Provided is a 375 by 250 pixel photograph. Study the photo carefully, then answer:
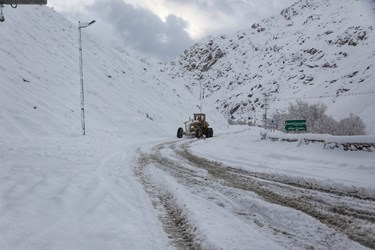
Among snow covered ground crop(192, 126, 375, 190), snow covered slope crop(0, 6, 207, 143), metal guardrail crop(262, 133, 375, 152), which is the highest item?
snow covered slope crop(0, 6, 207, 143)

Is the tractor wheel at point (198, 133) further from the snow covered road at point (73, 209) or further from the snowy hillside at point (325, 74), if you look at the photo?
the snowy hillside at point (325, 74)

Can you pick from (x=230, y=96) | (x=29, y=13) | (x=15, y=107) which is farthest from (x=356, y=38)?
(x=15, y=107)

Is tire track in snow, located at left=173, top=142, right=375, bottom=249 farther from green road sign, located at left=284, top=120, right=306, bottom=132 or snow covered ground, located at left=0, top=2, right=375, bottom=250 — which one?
green road sign, located at left=284, top=120, right=306, bottom=132

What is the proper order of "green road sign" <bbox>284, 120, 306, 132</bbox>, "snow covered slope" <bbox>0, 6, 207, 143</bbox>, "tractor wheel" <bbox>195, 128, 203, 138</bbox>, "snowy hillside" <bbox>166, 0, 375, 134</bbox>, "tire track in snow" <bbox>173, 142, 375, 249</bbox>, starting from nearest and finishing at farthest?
"tire track in snow" <bbox>173, 142, 375, 249</bbox> < "green road sign" <bbox>284, 120, 306, 132</bbox> < "snow covered slope" <bbox>0, 6, 207, 143</bbox> < "tractor wheel" <bbox>195, 128, 203, 138</bbox> < "snowy hillside" <bbox>166, 0, 375, 134</bbox>

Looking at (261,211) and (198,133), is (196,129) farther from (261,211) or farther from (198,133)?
(261,211)

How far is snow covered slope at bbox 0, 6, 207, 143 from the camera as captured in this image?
2416 centimetres

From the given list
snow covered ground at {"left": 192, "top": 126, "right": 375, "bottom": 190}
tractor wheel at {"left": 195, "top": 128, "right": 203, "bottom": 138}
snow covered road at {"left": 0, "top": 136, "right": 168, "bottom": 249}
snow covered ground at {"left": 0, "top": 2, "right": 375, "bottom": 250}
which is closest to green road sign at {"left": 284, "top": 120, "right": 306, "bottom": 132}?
snow covered ground at {"left": 0, "top": 2, "right": 375, "bottom": 250}

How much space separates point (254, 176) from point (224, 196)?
300 centimetres

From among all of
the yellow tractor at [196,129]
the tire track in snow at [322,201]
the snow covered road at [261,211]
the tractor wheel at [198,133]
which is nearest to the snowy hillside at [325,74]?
the yellow tractor at [196,129]

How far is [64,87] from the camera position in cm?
3253

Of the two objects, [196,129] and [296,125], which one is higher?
[196,129]

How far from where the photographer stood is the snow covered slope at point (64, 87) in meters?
24.2

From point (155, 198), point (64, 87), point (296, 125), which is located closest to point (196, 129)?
point (296, 125)

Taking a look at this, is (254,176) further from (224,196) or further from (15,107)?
(15,107)
